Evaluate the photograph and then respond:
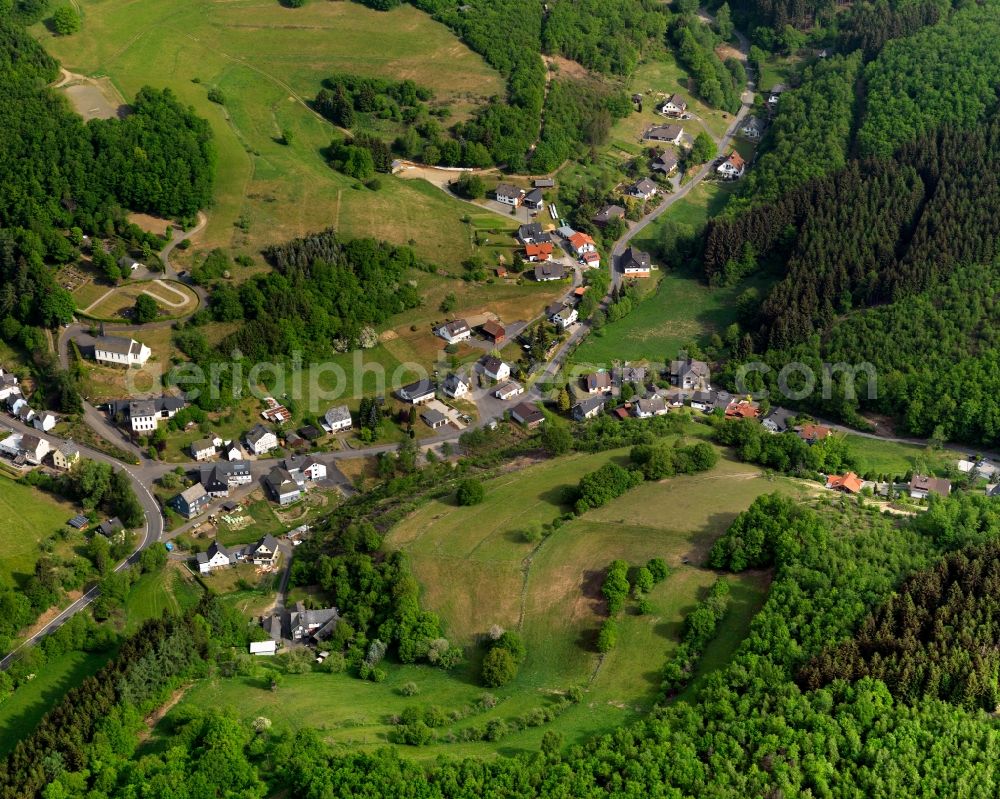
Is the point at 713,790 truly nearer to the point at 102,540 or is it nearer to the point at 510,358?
the point at 102,540

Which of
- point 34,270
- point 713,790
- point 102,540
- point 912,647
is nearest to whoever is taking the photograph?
point 713,790

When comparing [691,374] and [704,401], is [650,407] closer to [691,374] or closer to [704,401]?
[704,401]

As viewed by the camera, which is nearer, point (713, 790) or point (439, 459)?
point (713, 790)

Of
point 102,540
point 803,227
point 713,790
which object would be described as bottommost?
point 102,540

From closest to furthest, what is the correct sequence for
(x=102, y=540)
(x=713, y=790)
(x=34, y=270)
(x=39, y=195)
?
(x=713, y=790) → (x=102, y=540) → (x=34, y=270) → (x=39, y=195)

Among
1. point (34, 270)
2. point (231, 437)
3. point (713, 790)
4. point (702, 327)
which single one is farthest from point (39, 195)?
point (713, 790)

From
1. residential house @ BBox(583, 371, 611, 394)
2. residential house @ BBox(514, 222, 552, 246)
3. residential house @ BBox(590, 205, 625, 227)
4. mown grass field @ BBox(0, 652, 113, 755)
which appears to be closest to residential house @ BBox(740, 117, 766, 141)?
residential house @ BBox(590, 205, 625, 227)

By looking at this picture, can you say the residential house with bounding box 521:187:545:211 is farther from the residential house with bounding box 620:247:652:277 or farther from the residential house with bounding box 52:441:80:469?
the residential house with bounding box 52:441:80:469
